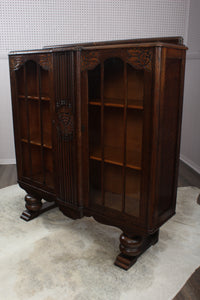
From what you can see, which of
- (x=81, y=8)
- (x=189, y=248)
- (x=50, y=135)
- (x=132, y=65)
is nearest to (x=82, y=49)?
(x=132, y=65)

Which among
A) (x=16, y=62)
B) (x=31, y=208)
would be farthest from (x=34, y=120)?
(x=31, y=208)

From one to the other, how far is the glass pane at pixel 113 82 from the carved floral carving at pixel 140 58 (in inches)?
5.8

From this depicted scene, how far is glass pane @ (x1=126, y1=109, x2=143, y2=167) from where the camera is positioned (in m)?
1.59

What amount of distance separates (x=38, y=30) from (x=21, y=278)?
2.68 m

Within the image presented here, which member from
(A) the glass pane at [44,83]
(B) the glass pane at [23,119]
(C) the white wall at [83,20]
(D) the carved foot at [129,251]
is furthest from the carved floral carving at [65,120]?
(C) the white wall at [83,20]

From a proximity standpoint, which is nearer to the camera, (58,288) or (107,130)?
(58,288)

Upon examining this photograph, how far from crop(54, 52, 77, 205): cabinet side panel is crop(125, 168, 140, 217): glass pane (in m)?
0.36

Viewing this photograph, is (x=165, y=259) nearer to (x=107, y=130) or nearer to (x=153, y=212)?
(x=153, y=212)

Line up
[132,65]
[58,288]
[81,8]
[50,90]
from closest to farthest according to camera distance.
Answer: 1. [132,65]
2. [58,288]
3. [50,90]
4. [81,8]

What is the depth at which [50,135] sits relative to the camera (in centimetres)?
208

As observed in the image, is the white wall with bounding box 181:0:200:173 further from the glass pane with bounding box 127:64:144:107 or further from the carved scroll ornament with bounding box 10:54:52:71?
the carved scroll ornament with bounding box 10:54:52:71

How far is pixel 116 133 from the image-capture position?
1729mm

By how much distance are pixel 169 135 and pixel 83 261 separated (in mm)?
925

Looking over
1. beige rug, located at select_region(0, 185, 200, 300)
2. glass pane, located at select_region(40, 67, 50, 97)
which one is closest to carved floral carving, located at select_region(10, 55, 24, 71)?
glass pane, located at select_region(40, 67, 50, 97)
